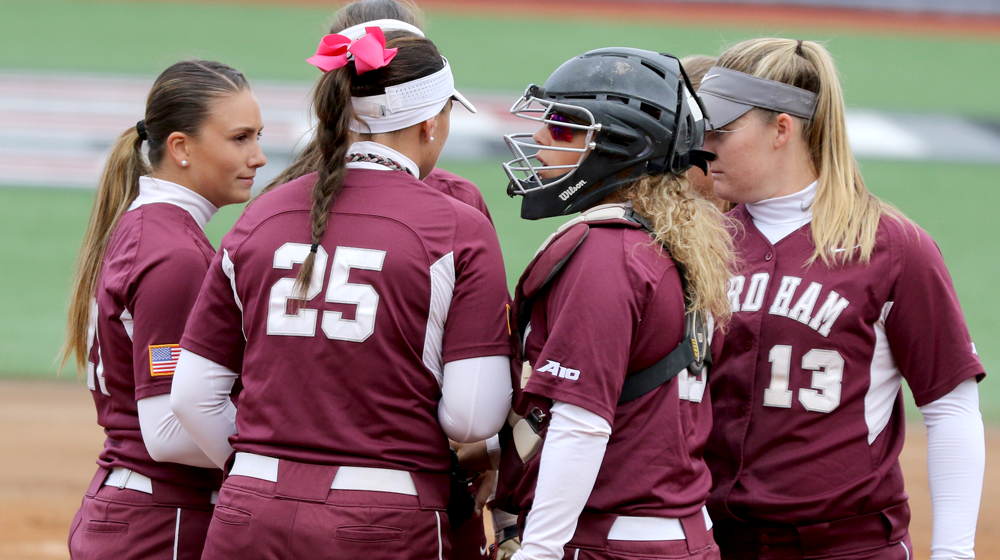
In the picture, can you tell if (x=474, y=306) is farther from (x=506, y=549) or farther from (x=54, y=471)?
(x=54, y=471)

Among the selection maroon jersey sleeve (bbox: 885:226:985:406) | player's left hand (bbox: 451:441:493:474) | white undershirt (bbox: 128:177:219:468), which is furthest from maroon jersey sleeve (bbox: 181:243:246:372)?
maroon jersey sleeve (bbox: 885:226:985:406)

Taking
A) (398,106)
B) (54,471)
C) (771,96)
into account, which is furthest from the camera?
(54,471)

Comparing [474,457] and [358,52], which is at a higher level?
[358,52]

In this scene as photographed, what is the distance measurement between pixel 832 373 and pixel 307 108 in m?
1.51

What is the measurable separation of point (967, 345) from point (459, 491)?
134 centimetres

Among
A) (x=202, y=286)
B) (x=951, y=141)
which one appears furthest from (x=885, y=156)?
(x=202, y=286)

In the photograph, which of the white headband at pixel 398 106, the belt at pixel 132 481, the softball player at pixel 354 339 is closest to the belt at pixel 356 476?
the softball player at pixel 354 339

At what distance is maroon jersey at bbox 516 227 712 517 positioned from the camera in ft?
6.91

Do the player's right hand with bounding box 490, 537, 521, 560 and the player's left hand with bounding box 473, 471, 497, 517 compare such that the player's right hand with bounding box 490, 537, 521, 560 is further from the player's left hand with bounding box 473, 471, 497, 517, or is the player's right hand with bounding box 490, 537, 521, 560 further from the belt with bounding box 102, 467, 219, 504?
the belt with bounding box 102, 467, 219, 504

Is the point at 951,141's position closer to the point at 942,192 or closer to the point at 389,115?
the point at 942,192

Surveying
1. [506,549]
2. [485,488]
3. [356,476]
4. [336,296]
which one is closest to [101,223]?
[336,296]

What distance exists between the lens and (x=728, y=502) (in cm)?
259

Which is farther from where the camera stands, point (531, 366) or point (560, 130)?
point (560, 130)

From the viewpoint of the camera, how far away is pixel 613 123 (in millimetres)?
2328
